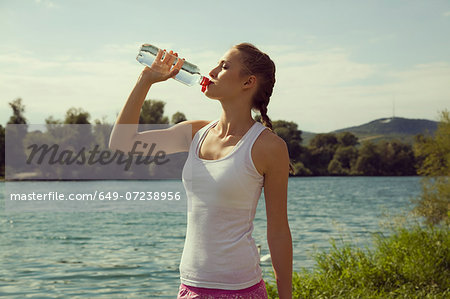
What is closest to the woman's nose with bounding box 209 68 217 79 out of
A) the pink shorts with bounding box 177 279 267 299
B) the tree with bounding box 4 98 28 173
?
the pink shorts with bounding box 177 279 267 299

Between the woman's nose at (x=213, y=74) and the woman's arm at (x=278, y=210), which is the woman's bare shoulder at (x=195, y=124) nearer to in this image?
the woman's nose at (x=213, y=74)

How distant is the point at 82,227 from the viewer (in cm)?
2509

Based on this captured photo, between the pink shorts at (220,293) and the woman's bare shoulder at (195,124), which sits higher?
the woman's bare shoulder at (195,124)

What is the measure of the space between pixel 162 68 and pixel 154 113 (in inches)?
1748

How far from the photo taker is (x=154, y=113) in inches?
1812

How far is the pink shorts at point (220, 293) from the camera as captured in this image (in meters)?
1.90

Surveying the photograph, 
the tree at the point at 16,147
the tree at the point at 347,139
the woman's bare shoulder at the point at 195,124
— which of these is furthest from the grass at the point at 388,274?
the tree at the point at 347,139

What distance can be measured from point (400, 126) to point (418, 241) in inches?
2869

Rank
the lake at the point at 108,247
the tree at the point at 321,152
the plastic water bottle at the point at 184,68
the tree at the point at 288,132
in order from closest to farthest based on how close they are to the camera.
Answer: the plastic water bottle at the point at 184,68
the tree at the point at 288,132
the lake at the point at 108,247
the tree at the point at 321,152

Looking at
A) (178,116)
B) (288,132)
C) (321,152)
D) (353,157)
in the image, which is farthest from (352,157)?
(288,132)

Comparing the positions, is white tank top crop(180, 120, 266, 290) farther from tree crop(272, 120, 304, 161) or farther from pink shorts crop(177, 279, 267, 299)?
tree crop(272, 120, 304, 161)

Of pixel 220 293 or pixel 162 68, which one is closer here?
pixel 220 293

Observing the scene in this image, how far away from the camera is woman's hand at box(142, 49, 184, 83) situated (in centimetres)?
208

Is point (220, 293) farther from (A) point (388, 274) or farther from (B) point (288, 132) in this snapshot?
(B) point (288, 132)
